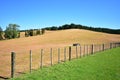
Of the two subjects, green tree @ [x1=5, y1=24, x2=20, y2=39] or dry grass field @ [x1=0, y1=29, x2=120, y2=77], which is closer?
dry grass field @ [x1=0, y1=29, x2=120, y2=77]

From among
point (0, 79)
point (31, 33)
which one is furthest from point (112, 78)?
point (31, 33)

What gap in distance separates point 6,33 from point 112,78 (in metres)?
118

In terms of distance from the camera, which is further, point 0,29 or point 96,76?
point 0,29

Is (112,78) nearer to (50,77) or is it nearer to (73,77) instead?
(73,77)

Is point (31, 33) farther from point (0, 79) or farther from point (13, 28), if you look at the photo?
point (0, 79)

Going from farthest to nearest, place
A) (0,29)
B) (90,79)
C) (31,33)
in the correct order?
(0,29)
(31,33)
(90,79)

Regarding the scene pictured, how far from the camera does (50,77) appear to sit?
1270 cm

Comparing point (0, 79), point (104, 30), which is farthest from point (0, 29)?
point (0, 79)

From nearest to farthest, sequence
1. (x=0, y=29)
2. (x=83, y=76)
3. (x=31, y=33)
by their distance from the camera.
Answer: (x=83, y=76) < (x=31, y=33) < (x=0, y=29)

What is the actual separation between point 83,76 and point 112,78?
1517 millimetres

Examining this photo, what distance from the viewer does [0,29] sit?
409 ft

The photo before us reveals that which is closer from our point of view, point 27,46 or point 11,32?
point 27,46

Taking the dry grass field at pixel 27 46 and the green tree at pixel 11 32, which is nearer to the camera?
the dry grass field at pixel 27 46

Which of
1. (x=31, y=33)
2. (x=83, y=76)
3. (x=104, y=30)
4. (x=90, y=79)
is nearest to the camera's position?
(x=90, y=79)
